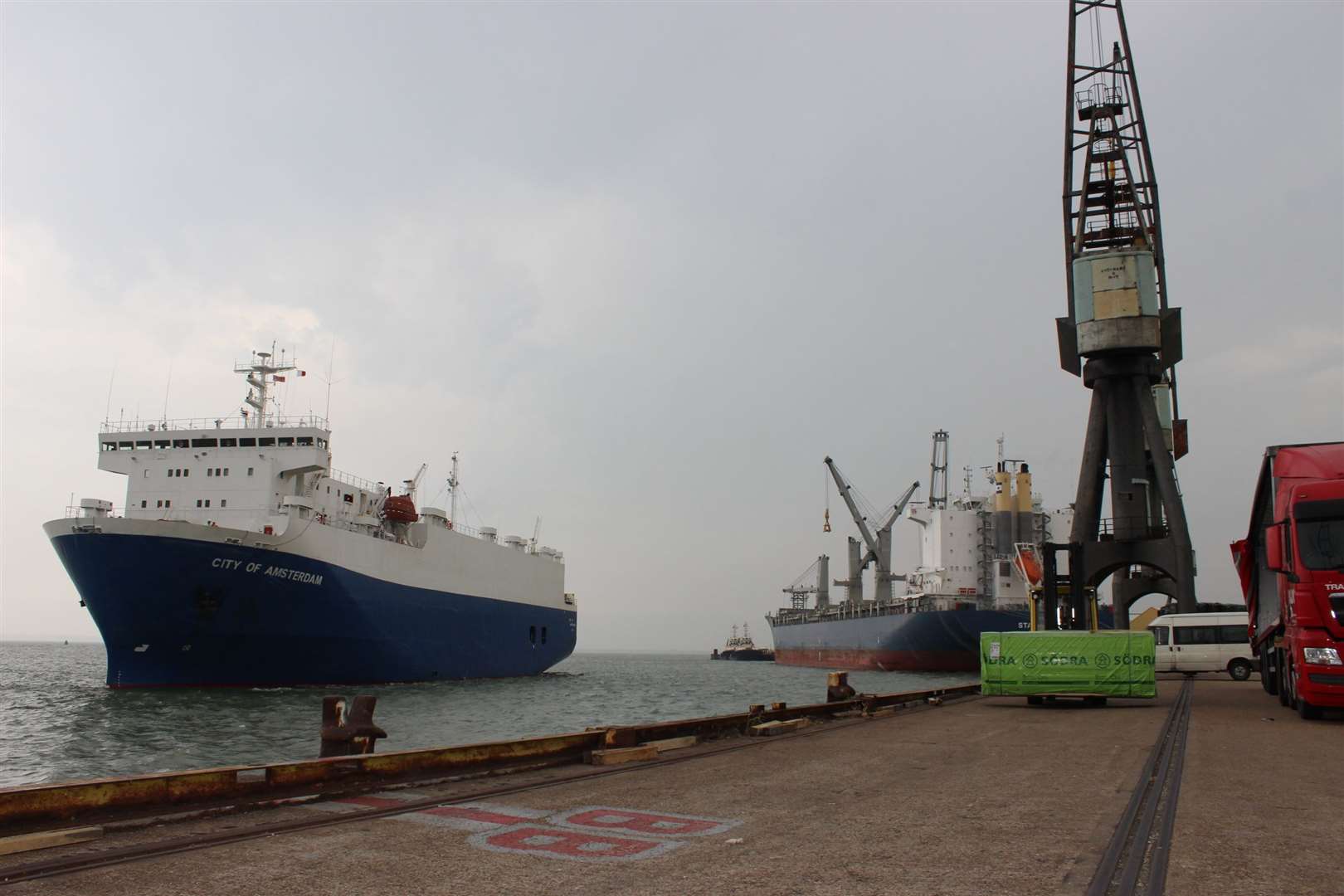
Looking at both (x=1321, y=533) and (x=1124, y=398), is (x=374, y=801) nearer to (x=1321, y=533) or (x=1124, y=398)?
(x=1321, y=533)

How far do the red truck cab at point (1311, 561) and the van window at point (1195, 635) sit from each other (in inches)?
635

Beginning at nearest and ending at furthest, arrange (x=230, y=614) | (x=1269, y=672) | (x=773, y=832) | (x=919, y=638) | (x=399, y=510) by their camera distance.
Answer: (x=773, y=832), (x=1269, y=672), (x=230, y=614), (x=399, y=510), (x=919, y=638)

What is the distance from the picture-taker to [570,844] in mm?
5672

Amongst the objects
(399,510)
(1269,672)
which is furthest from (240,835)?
(399,510)

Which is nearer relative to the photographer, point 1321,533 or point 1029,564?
point 1321,533

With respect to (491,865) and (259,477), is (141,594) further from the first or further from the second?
(491,865)

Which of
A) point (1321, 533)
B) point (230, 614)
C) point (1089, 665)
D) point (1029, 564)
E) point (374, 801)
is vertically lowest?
point (374, 801)

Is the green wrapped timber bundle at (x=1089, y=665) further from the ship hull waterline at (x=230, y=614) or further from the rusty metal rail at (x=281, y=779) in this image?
the ship hull waterline at (x=230, y=614)

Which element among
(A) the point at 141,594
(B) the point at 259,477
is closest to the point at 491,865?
(A) the point at 141,594

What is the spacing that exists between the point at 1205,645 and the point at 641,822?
95.8ft

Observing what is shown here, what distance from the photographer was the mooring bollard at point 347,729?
8477mm

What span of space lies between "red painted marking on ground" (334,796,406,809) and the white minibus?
1107 inches

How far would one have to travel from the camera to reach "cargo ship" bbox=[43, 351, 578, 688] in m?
25.8

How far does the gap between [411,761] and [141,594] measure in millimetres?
21508
